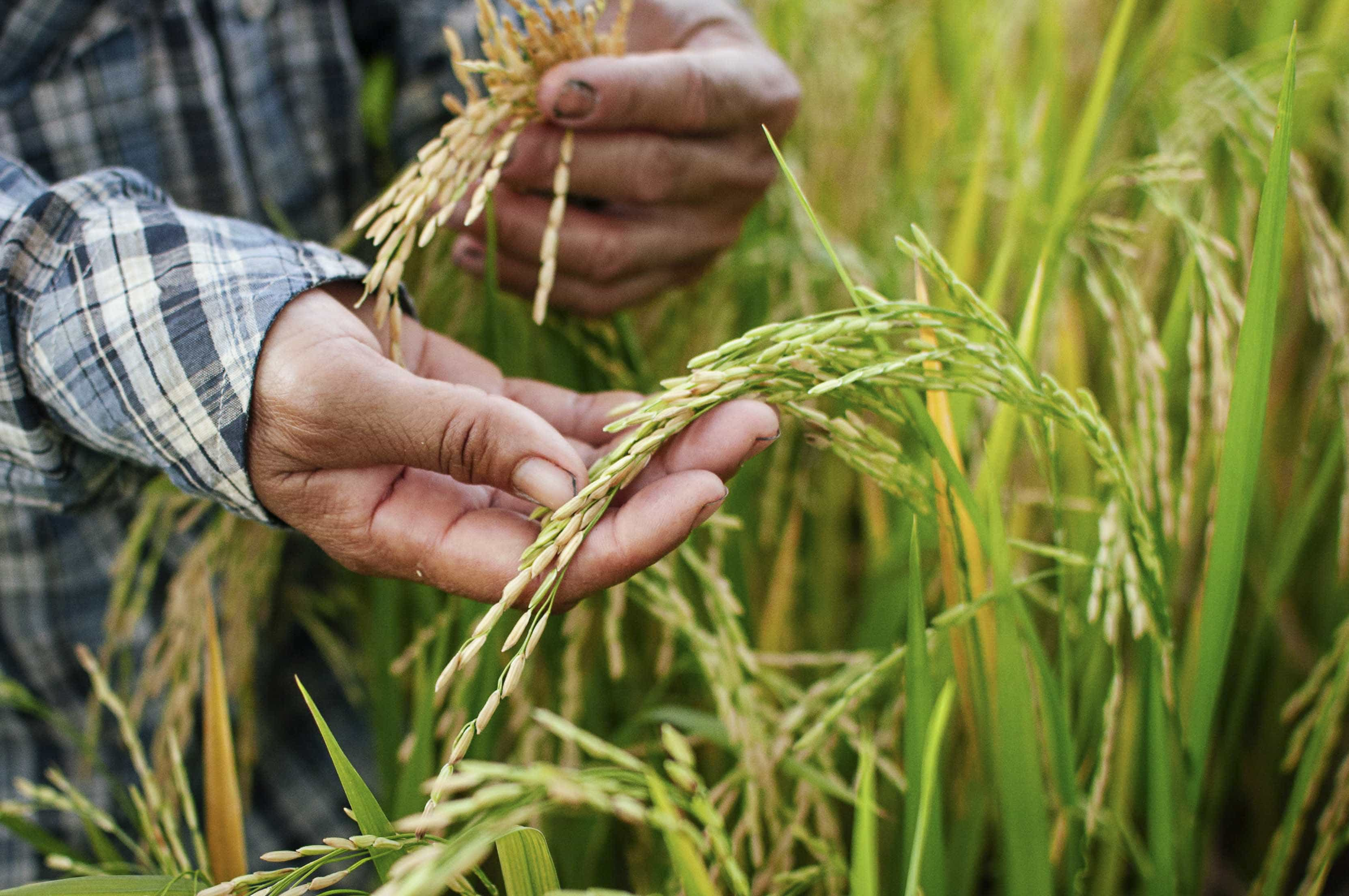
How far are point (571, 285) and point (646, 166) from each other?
14cm

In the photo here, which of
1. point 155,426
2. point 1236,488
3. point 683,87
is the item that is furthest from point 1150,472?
point 155,426

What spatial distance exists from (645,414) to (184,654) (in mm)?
666

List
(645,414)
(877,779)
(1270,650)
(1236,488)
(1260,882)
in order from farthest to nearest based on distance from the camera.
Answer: (1270,650), (877,779), (1260,882), (1236,488), (645,414)

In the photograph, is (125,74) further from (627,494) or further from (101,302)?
(627,494)

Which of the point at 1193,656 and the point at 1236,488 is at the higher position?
the point at 1236,488

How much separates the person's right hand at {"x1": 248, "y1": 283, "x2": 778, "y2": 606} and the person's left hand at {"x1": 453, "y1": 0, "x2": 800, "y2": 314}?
27cm

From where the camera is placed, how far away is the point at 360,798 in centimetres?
53

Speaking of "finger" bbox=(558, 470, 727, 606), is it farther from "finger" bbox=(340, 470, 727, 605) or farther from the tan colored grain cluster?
the tan colored grain cluster

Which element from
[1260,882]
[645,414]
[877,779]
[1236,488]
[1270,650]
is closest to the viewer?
[645,414]

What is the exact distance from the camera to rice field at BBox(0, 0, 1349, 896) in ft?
1.87

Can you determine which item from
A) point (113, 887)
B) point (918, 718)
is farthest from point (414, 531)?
point (918, 718)

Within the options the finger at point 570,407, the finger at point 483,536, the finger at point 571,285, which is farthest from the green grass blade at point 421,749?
the finger at point 571,285

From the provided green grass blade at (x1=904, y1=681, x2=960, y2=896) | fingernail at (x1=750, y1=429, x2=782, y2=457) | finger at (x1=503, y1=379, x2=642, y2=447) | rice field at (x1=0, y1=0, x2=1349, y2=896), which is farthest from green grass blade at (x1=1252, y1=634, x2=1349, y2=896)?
finger at (x1=503, y1=379, x2=642, y2=447)

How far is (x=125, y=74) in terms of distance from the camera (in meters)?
0.97
